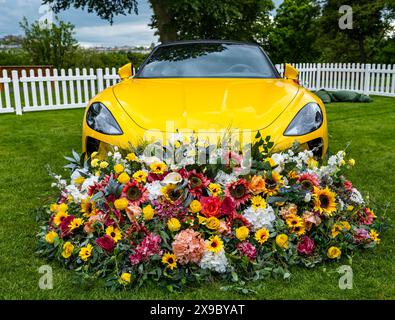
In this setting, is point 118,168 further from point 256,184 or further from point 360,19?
point 360,19

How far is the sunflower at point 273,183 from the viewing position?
273 centimetres

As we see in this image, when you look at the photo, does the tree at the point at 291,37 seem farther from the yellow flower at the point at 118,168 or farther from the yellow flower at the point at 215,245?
the yellow flower at the point at 215,245

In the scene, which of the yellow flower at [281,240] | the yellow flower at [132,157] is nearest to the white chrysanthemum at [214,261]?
the yellow flower at [281,240]

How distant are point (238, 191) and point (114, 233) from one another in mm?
766

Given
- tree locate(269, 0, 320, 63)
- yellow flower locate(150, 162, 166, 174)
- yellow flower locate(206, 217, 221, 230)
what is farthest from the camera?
tree locate(269, 0, 320, 63)

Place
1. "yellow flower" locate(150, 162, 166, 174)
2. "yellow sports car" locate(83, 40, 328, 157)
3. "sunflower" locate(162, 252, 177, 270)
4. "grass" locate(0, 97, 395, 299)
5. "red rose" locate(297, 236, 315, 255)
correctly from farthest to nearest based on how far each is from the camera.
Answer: "yellow sports car" locate(83, 40, 328, 157) < "yellow flower" locate(150, 162, 166, 174) < "red rose" locate(297, 236, 315, 255) < "sunflower" locate(162, 252, 177, 270) < "grass" locate(0, 97, 395, 299)

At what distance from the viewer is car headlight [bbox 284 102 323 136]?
125 inches

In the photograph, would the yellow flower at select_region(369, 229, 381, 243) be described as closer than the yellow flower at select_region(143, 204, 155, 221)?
No

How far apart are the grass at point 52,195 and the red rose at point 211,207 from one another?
0.38 m

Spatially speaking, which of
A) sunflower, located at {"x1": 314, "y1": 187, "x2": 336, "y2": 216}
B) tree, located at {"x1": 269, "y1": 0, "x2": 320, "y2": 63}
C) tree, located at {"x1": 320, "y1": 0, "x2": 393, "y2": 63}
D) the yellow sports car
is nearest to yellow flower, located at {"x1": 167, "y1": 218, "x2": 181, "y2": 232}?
the yellow sports car

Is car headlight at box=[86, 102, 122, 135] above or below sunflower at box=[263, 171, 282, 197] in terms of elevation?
above

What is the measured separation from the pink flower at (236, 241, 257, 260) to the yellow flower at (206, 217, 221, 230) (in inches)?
6.8

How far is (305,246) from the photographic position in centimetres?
264

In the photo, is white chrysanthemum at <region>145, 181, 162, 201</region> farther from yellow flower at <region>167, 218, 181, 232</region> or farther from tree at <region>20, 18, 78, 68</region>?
tree at <region>20, 18, 78, 68</region>
